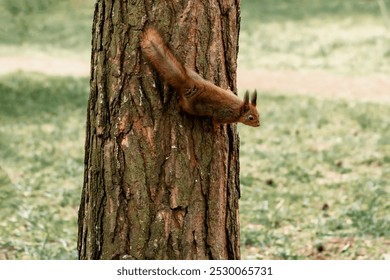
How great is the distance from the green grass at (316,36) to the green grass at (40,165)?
4.60 m

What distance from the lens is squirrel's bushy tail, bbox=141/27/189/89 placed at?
138 inches

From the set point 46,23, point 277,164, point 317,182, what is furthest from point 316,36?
point 317,182

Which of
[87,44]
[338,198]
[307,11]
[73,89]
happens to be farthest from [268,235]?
[307,11]

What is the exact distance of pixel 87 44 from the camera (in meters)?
17.4

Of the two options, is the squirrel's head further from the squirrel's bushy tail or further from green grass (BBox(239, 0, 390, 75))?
green grass (BBox(239, 0, 390, 75))

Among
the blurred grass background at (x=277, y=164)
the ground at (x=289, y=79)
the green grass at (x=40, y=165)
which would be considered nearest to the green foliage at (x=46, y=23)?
the blurred grass background at (x=277, y=164)

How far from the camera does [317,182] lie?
7.57 m

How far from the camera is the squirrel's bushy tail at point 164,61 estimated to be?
3502mm

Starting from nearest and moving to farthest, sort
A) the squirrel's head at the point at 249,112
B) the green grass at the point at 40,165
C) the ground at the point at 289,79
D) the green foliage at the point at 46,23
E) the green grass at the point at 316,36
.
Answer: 1. the squirrel's head at the point at 249,112
2. the green grass at the point at 40,165
3. the ground at the point at 289,79
4. the green grass at the point at 316,36
5. the green foliage at the point at 46,23

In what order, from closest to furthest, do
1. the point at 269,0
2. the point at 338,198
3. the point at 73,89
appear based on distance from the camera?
the point at 338,198 < the point at 73,89 < the point at 269,0

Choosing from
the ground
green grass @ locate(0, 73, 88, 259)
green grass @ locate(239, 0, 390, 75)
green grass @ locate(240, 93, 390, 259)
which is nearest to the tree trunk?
green grass @ locate(0, 73, 88, 259)

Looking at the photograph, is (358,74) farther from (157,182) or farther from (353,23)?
(157,182)

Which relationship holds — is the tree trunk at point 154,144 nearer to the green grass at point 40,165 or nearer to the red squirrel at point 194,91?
the red squirrel at point 194,91
